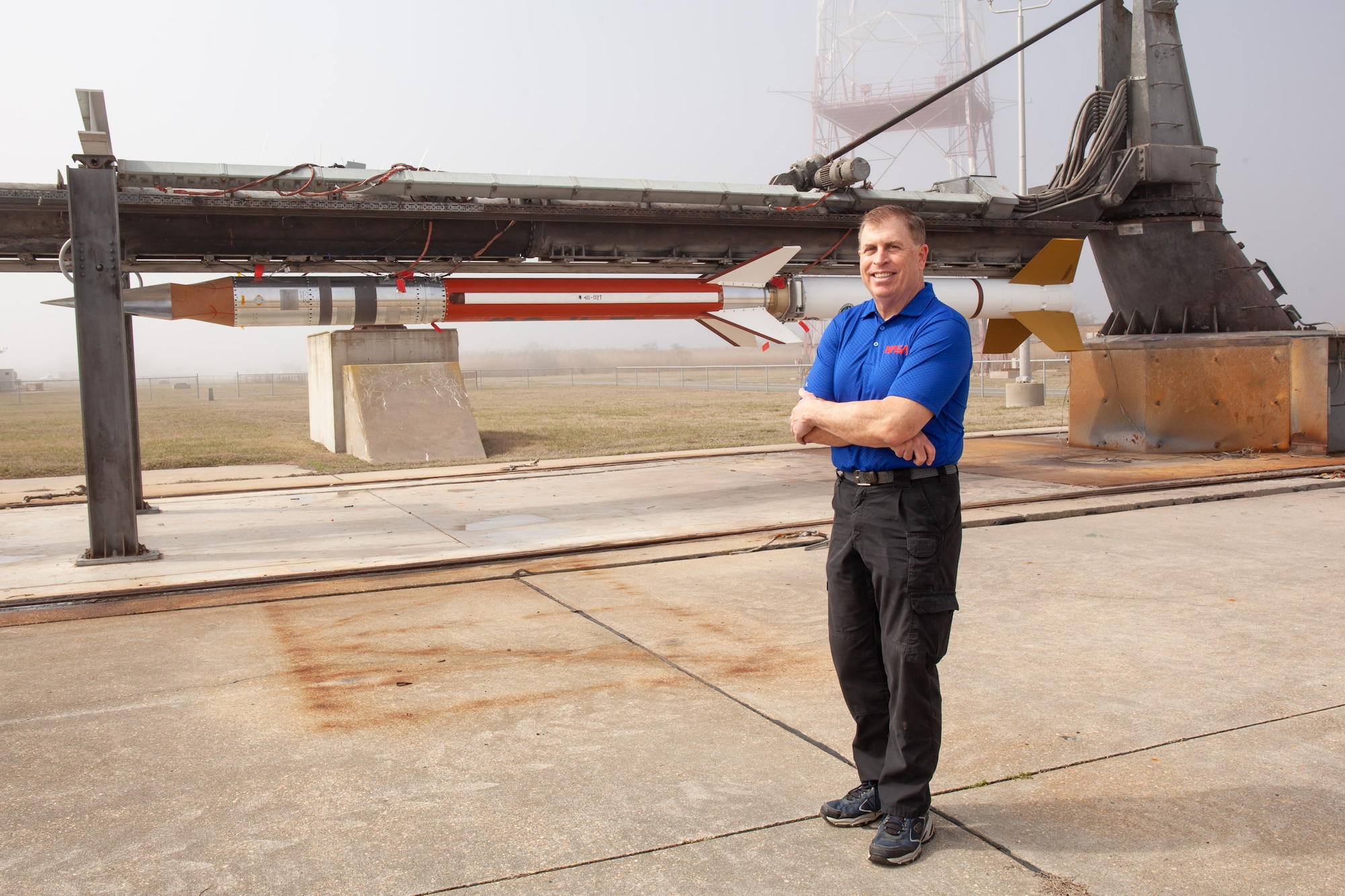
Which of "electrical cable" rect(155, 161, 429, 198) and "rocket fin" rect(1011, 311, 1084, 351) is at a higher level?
"electrical cable" rect(155, 161, 429, 198)

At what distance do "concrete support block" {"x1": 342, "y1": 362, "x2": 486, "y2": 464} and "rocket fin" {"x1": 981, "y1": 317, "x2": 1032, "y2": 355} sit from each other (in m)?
Answer: 8.17

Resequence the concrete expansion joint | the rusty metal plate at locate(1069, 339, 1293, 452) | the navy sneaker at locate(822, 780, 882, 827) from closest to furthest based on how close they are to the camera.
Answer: the concrete expansion joint
the navy sneaker at locate(822, 780, 882, 827)
the rusty metal plate at locate(1069, 339, 1293, 452)

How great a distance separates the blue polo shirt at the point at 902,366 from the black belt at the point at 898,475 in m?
0.02

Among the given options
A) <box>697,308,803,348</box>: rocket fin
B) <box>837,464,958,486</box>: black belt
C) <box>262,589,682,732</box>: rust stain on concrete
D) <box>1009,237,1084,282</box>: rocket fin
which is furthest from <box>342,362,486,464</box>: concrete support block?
<box>837,464,958,486</box>: black belt

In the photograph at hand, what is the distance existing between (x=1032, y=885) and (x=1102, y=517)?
6969 mm

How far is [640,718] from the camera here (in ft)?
14.2

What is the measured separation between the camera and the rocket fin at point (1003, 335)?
14.4m

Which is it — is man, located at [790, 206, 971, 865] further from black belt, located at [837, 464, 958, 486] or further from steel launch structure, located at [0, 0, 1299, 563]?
steel launch structure, located at [0, 0, 1299, 563]

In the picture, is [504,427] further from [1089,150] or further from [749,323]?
[1089,150]

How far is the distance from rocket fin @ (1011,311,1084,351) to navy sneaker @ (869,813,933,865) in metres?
11.6

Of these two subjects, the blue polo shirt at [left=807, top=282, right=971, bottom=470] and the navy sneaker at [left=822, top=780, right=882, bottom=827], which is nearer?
the blue polo shirt at [left=807, top=282, right=971, bottom=470]

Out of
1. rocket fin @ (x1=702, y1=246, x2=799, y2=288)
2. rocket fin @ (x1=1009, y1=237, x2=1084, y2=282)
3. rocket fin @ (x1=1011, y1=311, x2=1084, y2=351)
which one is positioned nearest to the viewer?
rocket fin @ (x1=702, y1=246, x2=799, y2=288)

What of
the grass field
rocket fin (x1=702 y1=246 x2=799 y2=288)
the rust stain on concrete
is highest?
rocket fin (x1=702 y1=246 x2=799 y2=288)

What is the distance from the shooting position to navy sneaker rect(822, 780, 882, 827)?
10.7 feet
